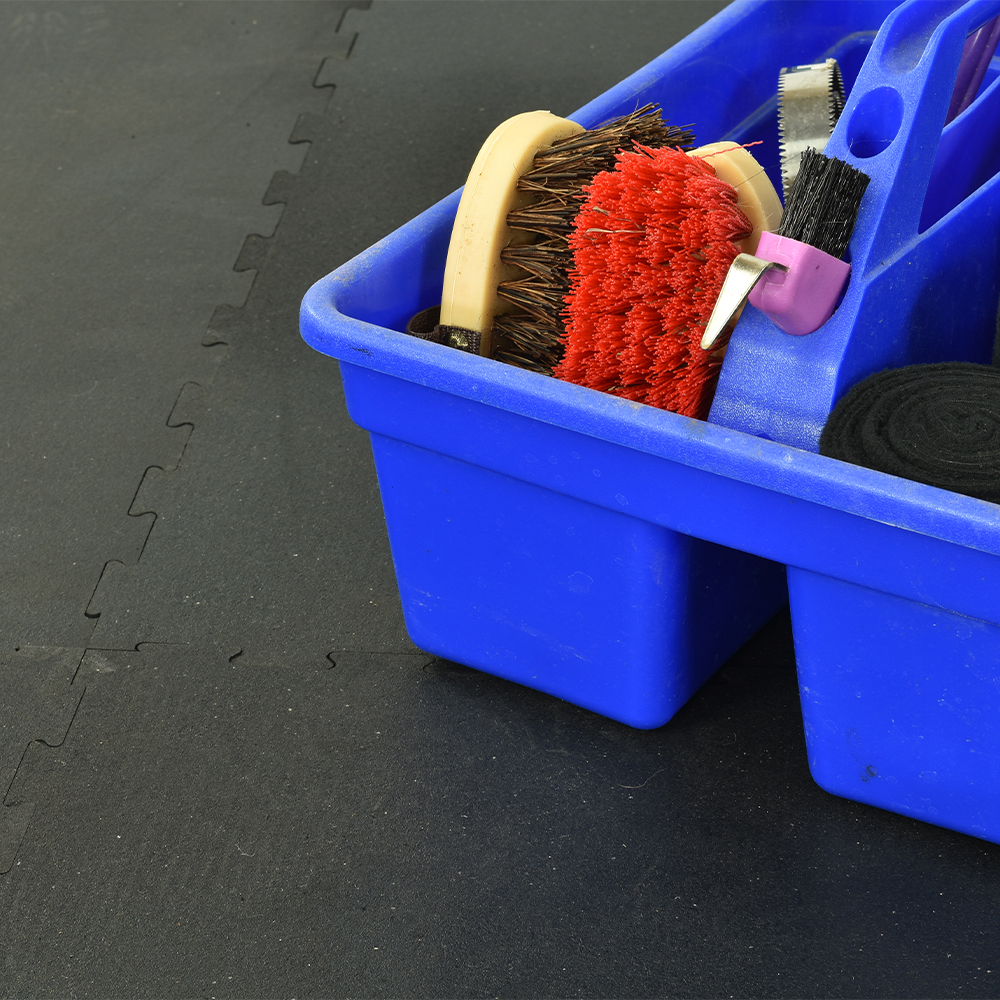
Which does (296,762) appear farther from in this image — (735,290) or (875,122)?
(875,122)

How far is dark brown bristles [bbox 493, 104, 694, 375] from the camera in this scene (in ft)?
2.94

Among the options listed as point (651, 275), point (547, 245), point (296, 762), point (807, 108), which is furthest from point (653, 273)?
point (296, 762)

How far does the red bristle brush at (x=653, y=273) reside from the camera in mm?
812

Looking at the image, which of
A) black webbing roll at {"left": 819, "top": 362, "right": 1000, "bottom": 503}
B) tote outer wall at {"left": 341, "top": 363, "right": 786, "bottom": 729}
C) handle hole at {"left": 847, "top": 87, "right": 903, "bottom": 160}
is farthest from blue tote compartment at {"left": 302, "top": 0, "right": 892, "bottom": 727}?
handle hole at {"left": 847, "top": 87, "right": 903, "bottom": 160}

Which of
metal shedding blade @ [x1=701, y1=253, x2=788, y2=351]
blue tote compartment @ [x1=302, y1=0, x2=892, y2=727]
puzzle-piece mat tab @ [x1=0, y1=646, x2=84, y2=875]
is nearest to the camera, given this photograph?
metal shedding blade @ [x1=701, y1=253, x2=788, y2=351]

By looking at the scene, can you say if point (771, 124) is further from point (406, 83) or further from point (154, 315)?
point (406, 83)

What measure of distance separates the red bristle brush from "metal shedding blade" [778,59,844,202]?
257 mm

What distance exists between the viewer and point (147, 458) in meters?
1.39

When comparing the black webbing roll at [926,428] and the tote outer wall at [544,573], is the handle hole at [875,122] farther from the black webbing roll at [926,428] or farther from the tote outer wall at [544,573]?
the tote outer wall at [544,573]

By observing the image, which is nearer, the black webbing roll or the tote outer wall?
the black webbing roll

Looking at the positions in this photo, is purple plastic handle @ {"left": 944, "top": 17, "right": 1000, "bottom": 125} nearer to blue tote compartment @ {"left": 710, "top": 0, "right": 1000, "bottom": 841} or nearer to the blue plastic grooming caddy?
the blue plastic grooming caddy

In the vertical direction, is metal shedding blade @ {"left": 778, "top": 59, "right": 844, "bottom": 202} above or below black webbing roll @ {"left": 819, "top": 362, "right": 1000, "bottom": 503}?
above

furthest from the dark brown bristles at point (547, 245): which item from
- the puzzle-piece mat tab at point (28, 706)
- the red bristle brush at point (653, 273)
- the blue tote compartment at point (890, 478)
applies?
the puzzle-piece mat tab at point (28, 706)

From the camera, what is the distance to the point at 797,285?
744mm
